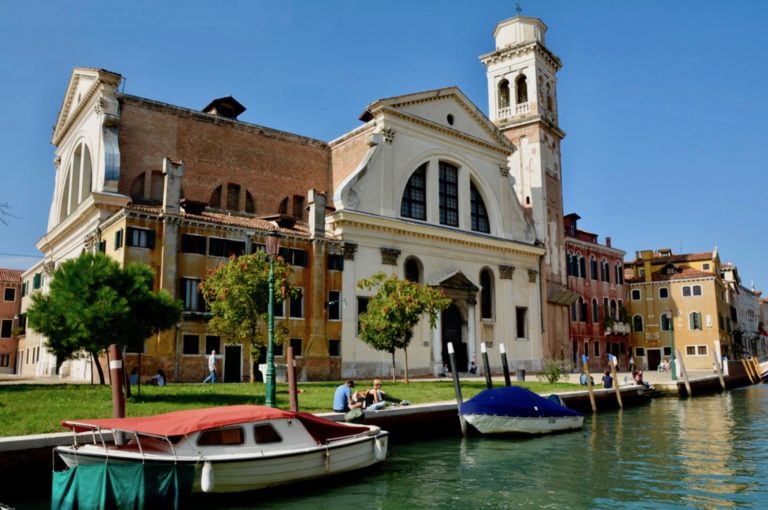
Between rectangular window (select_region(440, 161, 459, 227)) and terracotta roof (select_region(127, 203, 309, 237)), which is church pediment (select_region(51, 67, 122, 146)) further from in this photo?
rectangular window (select_region(440, 161, 459, 227))

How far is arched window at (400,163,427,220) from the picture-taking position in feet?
121

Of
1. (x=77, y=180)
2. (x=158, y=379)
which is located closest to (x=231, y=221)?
(x=158, y=379)

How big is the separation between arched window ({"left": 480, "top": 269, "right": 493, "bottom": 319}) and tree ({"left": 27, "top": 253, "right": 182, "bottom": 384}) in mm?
22374

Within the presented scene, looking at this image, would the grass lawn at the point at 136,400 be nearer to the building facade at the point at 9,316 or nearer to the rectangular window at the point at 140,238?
the rectangular window at the point at 140,238

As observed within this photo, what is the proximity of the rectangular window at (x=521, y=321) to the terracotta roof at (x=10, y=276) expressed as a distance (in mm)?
36892

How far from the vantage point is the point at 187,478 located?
1095 cm

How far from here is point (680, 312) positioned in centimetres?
5609

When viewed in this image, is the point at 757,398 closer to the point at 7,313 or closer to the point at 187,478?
the point at 187,478

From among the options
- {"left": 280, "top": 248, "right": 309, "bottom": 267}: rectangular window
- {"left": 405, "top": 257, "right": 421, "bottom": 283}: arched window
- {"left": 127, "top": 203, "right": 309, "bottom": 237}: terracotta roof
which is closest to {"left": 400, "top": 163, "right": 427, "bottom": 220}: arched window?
{"left": 405, "top": 257, "right": 421, "bottom": 283}: arched window

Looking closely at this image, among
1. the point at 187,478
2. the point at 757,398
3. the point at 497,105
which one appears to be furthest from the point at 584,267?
the point at 187,478

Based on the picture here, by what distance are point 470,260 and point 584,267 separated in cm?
1578

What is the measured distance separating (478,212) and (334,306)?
13.3m

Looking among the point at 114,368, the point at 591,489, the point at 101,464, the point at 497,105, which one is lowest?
the point at 591,489

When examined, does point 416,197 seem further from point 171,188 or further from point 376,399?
point 376,399
